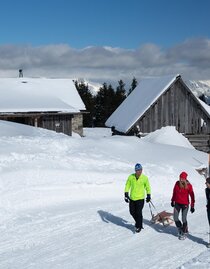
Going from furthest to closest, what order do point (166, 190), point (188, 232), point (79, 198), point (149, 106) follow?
point (149, 106) < point (166, 190) < point (79, 198) < point (188, 232)

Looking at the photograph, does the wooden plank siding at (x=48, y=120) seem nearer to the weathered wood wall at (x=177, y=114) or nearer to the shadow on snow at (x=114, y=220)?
the weathered wood wall at (x=177, y=114)

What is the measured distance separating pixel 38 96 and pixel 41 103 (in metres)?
2.26

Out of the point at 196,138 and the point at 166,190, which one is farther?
the point at 196,138

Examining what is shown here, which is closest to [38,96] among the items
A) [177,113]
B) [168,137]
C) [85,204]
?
[177,113]

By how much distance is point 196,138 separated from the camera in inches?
1038

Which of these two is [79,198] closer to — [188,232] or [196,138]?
[188,232]

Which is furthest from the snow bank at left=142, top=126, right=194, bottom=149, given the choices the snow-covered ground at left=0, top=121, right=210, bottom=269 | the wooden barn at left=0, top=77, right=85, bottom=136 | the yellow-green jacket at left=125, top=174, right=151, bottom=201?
the yellow-green jacket at left=125, top=174, right=151, bottom=201

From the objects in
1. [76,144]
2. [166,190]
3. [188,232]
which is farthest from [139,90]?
[188,232]

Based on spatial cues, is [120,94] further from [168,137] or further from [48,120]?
[168,137]

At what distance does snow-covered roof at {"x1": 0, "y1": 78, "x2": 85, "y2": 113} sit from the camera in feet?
101

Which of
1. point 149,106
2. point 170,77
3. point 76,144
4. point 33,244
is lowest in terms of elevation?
point 33,244

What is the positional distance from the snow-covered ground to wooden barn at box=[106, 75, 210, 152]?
17.2ft

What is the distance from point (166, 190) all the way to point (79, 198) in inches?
127

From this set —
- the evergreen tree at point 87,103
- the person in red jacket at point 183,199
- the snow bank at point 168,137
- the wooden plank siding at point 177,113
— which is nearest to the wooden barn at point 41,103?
the wooden plank siding at point 177,113
